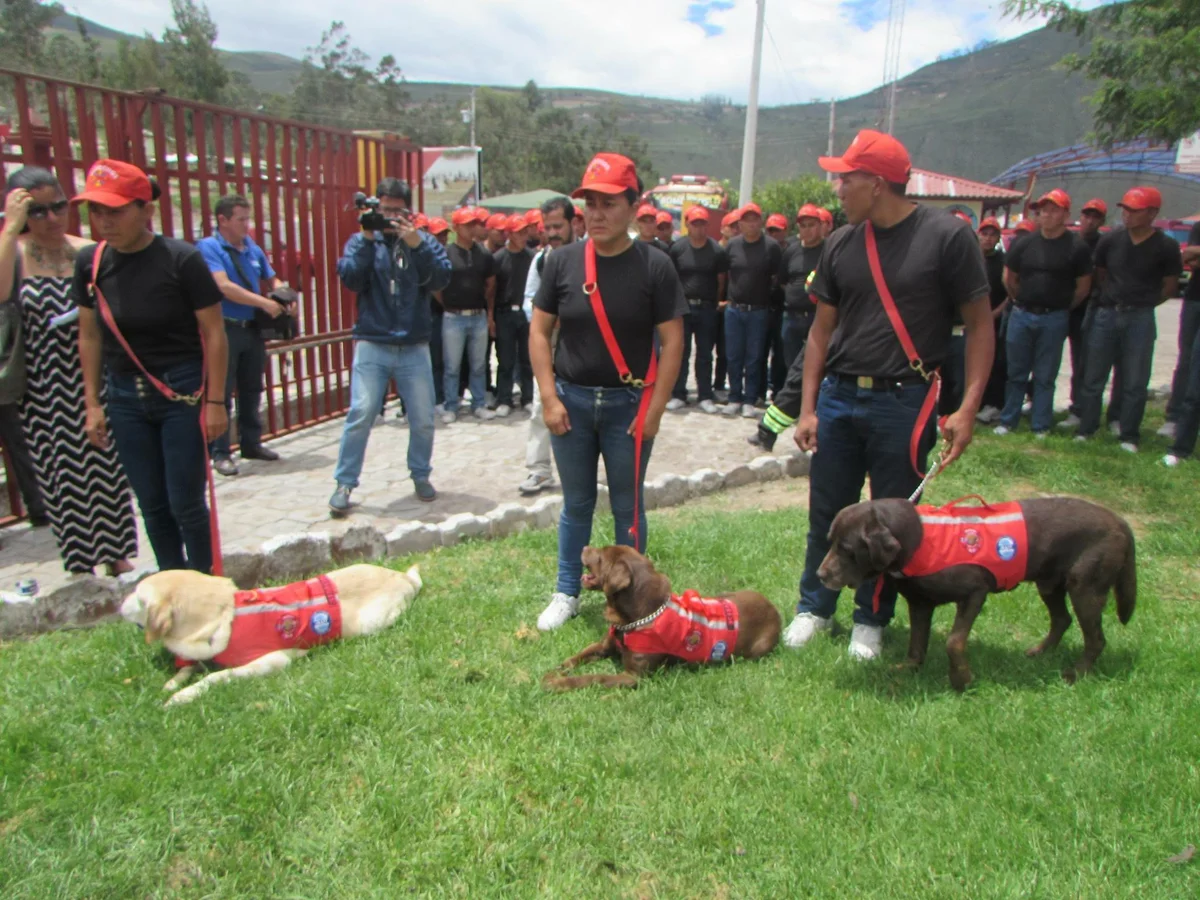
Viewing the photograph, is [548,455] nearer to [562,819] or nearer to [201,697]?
[201,697]

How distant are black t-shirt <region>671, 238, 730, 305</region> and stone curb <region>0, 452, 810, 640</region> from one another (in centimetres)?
336

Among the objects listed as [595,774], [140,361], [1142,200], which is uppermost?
[1142,200]

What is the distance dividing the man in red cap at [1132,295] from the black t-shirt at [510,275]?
573 cm

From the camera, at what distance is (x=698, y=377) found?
1004cm

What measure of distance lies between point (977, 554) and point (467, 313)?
6.95 m

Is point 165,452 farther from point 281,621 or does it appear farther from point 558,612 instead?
point 558,612

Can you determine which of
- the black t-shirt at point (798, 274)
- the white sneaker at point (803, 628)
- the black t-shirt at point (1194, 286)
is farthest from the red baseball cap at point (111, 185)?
the black t-shirt at point (1194, 286)

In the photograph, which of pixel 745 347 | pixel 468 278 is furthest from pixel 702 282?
pixel 468 278

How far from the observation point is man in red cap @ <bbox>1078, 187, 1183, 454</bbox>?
768 centimetres

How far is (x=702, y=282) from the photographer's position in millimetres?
9688

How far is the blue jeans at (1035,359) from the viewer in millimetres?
8172

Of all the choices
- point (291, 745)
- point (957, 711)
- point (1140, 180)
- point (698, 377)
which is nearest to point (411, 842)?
point (291, 745)

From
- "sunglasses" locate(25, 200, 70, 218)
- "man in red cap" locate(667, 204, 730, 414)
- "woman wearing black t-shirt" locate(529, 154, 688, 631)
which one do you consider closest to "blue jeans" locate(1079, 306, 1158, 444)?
"man in red cap" locate(667, 204, 730, 414)

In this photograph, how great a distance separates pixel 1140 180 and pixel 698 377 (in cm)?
4017
